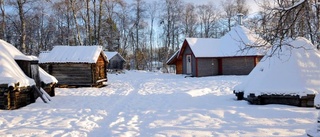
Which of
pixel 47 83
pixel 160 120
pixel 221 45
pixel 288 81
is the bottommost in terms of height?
pixel 160 120

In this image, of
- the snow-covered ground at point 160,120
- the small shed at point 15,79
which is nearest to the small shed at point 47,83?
the small shed at point 15,79

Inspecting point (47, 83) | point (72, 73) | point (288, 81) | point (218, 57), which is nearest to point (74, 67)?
point (72, 73)

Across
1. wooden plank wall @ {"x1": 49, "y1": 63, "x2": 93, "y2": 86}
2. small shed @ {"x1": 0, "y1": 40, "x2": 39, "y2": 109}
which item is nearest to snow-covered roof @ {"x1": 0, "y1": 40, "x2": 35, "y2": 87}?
small shed @ {"x1": 0, "y1": 40, "x2": 39, "y2": 109}

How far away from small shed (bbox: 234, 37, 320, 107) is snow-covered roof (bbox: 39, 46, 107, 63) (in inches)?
474

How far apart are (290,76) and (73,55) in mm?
15016

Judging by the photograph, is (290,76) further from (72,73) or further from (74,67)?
(72,73)

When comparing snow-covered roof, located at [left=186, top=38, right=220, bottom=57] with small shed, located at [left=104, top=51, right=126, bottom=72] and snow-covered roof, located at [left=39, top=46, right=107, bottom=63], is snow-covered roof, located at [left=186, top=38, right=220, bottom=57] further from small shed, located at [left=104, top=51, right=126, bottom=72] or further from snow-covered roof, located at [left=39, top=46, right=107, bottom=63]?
small shed, located at [left=104, top=51, right=126, bottom=72]

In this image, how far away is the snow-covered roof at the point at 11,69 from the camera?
10195 millimetres

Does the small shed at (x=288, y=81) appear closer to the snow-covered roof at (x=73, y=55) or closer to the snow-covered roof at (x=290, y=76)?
the snow-covered roof at (x=290, y=76)

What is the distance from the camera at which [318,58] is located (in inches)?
409

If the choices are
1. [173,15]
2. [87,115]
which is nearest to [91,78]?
[87,115]

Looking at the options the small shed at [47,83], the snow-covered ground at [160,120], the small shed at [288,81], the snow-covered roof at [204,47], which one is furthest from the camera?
the snow-covered roof at [204,47]

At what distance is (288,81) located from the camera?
31.9 feet

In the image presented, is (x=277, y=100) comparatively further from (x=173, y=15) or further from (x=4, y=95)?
(x=173, y=15)
